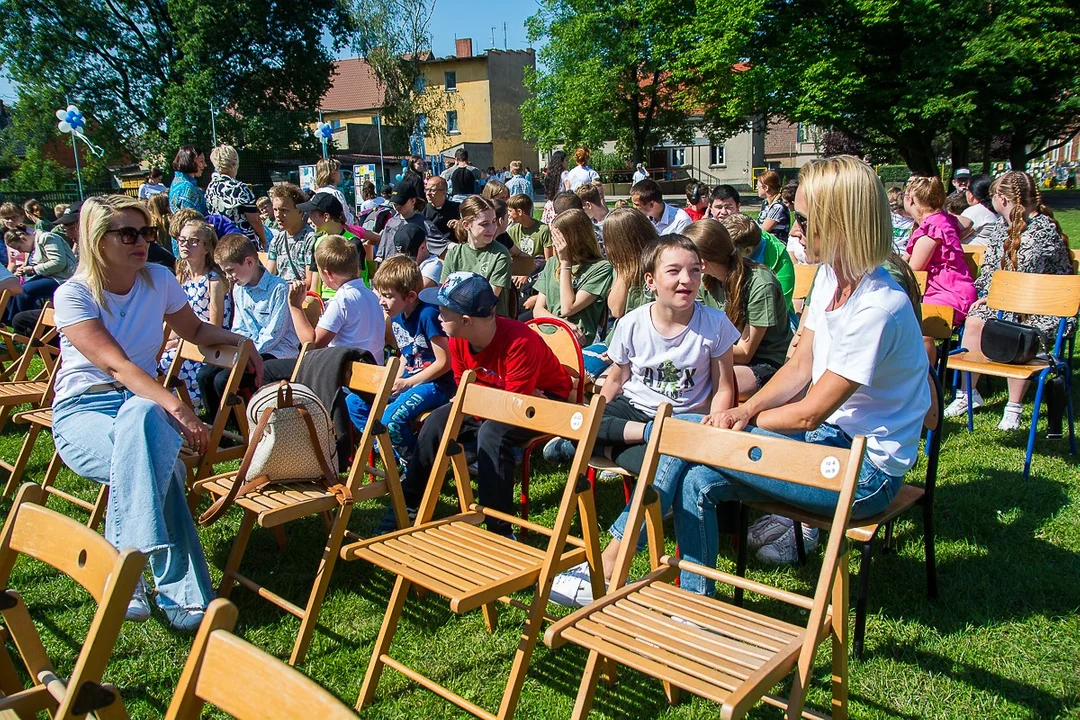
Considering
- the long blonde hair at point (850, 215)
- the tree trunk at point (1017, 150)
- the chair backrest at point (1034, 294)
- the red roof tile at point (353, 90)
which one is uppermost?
the red roof tile at point (353, 90)

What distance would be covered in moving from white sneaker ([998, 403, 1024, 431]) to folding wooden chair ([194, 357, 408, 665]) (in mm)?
3975

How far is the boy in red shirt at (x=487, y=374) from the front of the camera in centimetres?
350

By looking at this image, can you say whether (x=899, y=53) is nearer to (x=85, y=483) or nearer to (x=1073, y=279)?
(x=1073, y=279)

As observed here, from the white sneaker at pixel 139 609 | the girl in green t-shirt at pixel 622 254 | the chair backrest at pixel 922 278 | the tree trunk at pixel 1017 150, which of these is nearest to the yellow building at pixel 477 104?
the tree trunk at pixel 1017 150

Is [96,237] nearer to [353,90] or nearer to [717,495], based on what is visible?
[717,495]

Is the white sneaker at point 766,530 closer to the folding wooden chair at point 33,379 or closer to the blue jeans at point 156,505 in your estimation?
the blue jeans at point 156,505

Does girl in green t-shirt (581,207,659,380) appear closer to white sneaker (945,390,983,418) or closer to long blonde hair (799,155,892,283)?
long blonde hair (799,155,892,283)

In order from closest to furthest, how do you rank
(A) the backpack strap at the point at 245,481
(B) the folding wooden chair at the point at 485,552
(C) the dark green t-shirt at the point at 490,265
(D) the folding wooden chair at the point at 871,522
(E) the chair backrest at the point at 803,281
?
(B) the folding wooden chair at the point at 485,552 → (D) the folding wooden chair at the point at 871,522 → (A) the backpack strap at the point at 245,481 → (E) the chair backrest at the point at 803,281 → (C) the dark green t-shirt at the point at 490,265

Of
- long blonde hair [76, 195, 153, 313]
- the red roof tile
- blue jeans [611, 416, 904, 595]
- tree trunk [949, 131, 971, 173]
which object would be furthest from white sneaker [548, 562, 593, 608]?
the red roof tile

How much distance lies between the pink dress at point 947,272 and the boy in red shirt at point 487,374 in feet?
10.8

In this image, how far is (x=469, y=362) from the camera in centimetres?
378

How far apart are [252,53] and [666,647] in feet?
116

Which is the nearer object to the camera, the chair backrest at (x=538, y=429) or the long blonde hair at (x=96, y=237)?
the chair backrest at (x=538, y=429)

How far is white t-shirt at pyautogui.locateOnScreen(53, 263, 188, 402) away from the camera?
335 centimetres
